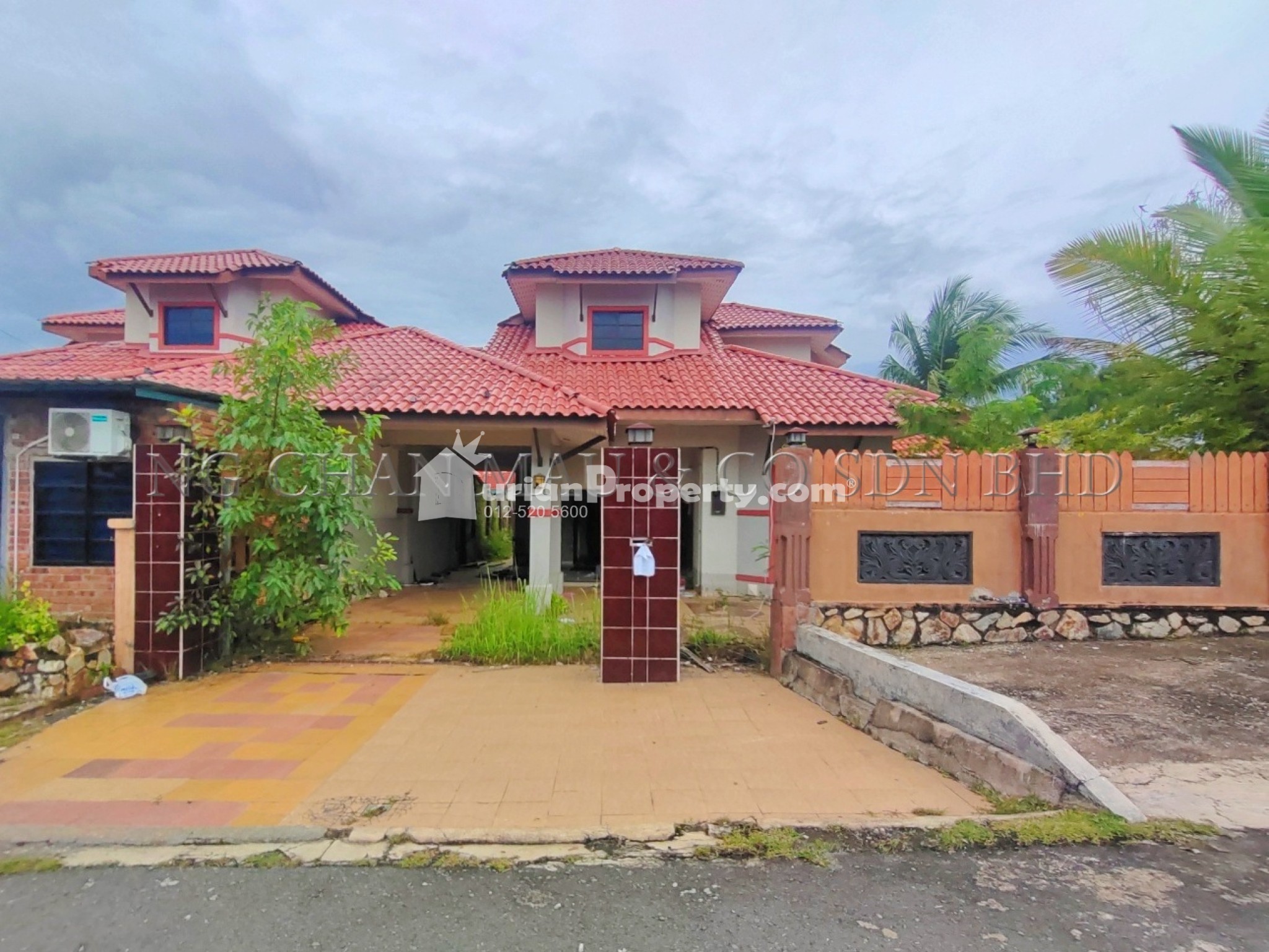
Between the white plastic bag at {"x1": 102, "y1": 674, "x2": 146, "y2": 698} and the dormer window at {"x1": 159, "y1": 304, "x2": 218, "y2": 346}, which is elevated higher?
the dormer window at {"x1": 159, "y1": 304, "x2": 218, "y2": 346}

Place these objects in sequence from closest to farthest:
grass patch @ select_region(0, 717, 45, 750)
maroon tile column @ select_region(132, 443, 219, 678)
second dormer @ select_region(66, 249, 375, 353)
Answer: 1. grass patch @ select_region(0, 717, 45, 750)
2. maroon tile column @ select_region(132, 443, 219, 678)
3. second dormer @ select_region(66, 249, 375, 353)

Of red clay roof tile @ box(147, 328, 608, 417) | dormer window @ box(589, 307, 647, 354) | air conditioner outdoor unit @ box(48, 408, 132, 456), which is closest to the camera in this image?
air conditioner outdoor unit @ box(48, 408, 132, 456)

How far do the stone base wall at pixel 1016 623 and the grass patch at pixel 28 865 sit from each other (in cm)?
537

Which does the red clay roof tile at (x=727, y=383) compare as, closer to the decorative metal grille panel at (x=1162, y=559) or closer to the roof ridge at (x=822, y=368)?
the roof ridge at (x=822, y=368)

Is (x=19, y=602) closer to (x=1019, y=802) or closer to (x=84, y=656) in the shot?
(x=84, y=656)

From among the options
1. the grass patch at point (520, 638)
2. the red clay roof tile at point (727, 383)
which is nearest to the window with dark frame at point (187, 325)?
the red clay roof tile at point (727, 383)

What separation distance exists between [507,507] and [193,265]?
746 centimetres

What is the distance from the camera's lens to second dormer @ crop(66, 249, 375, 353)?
11.6m

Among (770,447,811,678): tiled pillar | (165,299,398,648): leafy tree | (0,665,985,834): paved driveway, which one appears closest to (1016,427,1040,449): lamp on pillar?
(770,447,811,678): tiled pillar

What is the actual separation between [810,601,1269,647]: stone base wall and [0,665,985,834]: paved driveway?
1.08 meters

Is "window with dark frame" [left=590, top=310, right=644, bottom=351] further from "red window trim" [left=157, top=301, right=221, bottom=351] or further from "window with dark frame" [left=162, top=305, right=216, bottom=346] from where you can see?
"window with dark frame" [left=162, top=305, right=216, bottom=346]

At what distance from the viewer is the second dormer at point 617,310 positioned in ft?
39.3

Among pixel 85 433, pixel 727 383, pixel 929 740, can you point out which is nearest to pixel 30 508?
pixel 85 433

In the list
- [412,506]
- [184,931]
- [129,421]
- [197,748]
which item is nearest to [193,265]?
[412,506]
